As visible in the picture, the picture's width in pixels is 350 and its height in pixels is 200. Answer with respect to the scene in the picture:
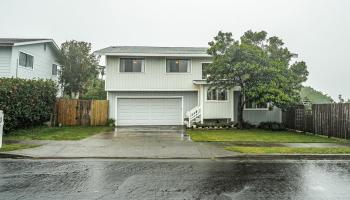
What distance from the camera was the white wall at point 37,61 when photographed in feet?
76.8

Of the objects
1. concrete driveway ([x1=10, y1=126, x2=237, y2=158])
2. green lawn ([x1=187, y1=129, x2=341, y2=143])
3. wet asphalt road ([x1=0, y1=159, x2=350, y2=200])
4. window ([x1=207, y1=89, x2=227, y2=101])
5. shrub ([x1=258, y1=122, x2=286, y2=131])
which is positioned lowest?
wet asphalt road ([x1=0, y1=159, x2=350, y2=200])

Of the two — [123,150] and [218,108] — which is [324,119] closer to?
[218,108]

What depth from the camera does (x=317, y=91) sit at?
2076 inches

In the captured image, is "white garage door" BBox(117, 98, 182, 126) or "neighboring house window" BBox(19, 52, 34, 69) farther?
"white garage door" BBox(117, 98, 182, 126)

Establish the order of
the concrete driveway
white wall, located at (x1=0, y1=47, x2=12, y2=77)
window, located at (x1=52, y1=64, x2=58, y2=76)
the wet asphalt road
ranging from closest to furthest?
the wet asphalt road → the concrete driveway → white wall, located at (x1=0, y1=47, x2=12, y2=77) → window, located at (x1=52, y1=64, x2=58, y2=76)

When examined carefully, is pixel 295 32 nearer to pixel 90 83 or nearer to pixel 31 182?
pixel 90 83

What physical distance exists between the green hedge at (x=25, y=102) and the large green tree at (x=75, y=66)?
8975mm

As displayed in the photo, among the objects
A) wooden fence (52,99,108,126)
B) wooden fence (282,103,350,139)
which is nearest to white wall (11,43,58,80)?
wooden fence (52,99,108,126)

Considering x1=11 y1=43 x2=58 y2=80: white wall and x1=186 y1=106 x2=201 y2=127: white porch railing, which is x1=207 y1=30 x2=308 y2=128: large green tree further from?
x1=11 y1=43 x2=58 y2=80: white wall

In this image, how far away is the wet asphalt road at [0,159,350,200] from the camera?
6.16m

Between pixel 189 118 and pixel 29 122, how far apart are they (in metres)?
10.3

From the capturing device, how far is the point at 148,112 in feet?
80.4

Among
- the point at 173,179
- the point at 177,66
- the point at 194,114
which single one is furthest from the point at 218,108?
the point at 173,179

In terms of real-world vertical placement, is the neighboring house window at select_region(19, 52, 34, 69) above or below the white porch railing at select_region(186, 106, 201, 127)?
above
